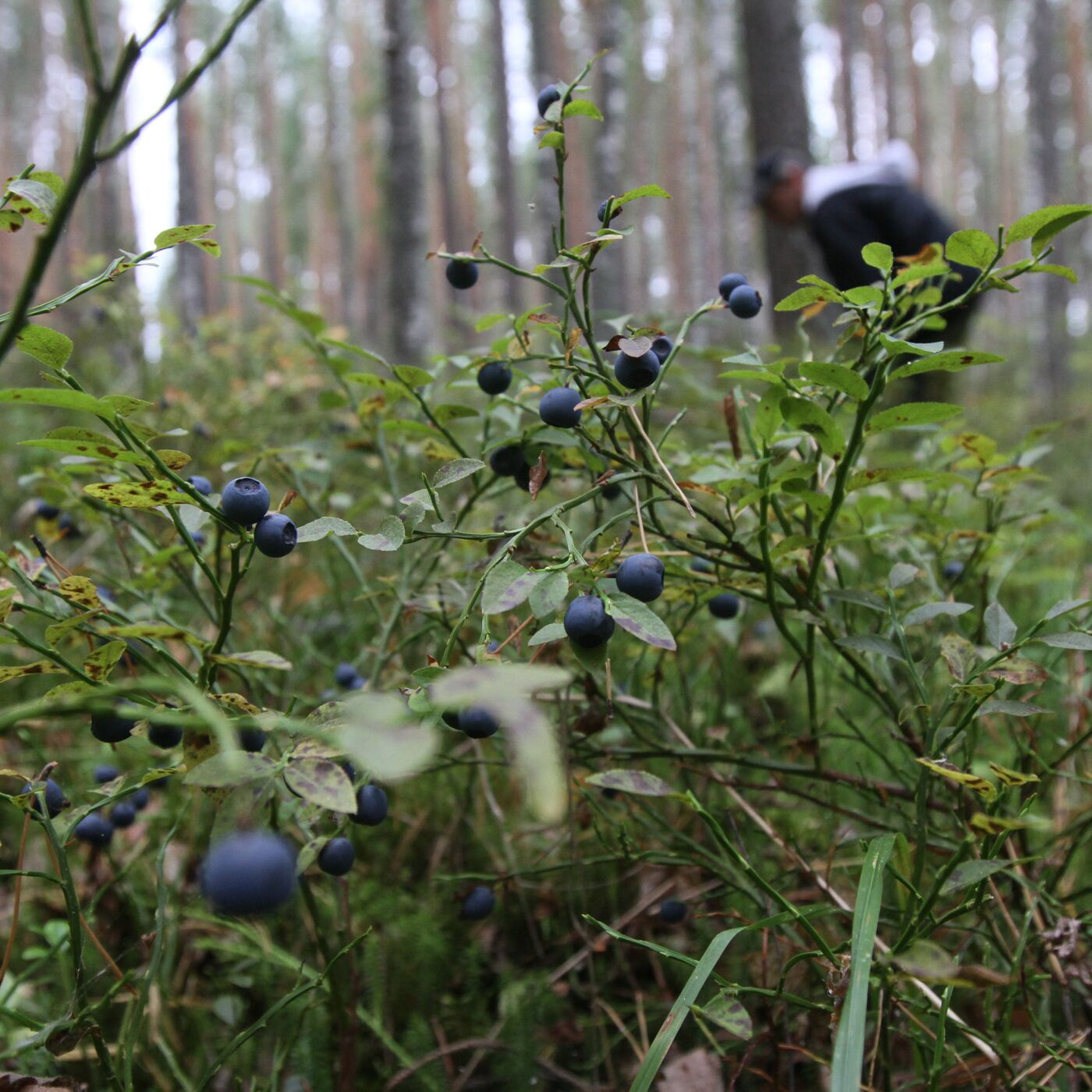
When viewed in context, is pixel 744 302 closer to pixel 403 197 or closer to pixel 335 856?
pixel 335 856

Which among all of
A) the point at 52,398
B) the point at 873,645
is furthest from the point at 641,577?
the point at 52,398

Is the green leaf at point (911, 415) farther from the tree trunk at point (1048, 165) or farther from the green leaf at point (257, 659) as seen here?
the tree trunk at point (1048, 165)

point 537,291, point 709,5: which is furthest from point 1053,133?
point 537,291

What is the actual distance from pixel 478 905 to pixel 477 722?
53cm

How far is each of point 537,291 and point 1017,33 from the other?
21587mm

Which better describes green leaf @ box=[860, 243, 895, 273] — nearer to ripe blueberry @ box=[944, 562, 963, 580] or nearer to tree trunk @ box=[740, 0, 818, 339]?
ripe blueberry @ box=[944, 562, 963, 580]

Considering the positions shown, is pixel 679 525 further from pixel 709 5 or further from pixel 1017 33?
pixel 1017 33

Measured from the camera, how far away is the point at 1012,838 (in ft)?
3.59

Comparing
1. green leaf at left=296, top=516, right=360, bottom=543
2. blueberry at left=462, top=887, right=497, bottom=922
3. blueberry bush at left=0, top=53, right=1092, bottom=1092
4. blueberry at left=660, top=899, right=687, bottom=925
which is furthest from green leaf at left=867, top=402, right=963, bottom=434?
blueberry at left=462, top=887, right=497, bottom=922

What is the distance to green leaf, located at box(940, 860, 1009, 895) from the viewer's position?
735mm

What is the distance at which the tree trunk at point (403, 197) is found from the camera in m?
6.30

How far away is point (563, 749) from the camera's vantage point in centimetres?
A: 104

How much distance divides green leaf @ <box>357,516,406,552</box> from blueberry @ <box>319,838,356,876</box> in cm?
31

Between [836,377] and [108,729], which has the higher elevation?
[836,377]
